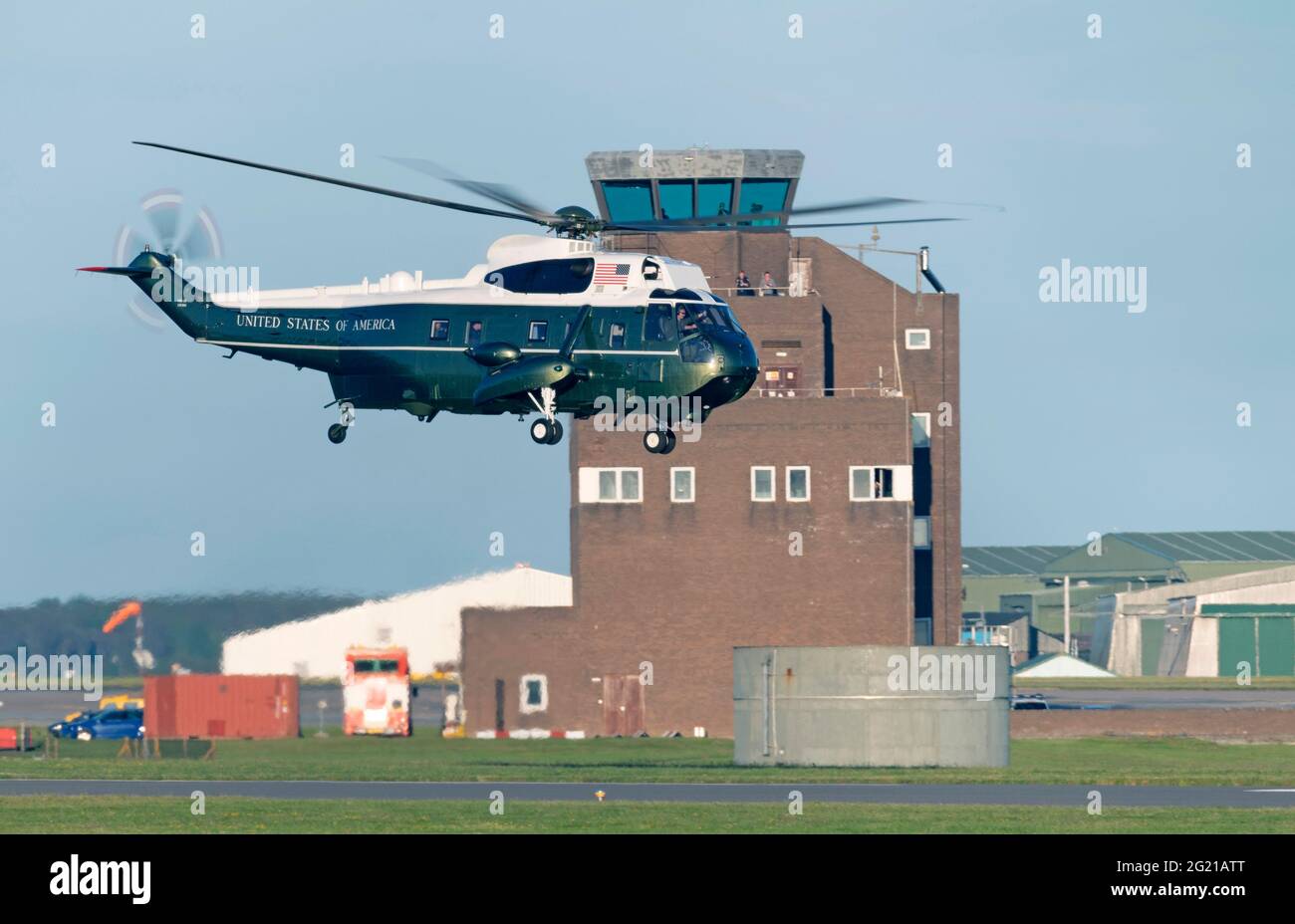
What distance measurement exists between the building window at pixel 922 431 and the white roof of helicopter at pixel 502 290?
6024 centimetres

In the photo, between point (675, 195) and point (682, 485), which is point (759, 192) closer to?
point (675, 195)

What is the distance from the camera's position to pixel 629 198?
104 meters

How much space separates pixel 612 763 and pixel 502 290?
32.3 meters

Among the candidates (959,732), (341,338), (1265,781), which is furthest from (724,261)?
(341,338)

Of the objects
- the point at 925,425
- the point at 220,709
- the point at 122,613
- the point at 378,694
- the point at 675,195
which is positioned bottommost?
the point at 220,709

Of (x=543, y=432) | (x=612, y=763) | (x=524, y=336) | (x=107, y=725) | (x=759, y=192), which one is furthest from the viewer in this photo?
(x=759, y=192)

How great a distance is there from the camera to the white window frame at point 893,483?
94.1 metres

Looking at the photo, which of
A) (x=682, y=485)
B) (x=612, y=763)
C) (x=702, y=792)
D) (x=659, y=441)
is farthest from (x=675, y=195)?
(x=659, y=441)

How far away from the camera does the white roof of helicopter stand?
46.8m

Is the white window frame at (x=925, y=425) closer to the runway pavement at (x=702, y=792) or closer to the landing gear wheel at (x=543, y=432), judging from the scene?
the runway pavement at (x=702, y=792)

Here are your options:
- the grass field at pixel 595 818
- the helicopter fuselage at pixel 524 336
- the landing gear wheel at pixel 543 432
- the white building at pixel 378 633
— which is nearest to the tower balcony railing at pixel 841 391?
the white building at pixel 378 633

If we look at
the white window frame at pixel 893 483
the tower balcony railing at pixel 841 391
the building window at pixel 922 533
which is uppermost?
the tower balcony railing at pixel 841 391
